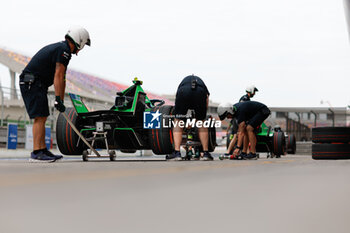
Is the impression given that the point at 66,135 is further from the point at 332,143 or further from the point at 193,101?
the point at 332,143

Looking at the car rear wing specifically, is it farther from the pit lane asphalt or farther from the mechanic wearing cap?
the pit lane asphalt

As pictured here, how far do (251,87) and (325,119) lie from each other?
32.2 metres

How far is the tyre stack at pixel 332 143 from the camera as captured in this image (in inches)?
302

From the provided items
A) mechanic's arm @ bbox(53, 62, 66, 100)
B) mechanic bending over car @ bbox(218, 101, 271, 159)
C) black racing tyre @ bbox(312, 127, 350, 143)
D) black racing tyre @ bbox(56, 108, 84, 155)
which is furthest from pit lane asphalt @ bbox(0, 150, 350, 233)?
black racing tyre @ bbox(312, 127, 350, 143)

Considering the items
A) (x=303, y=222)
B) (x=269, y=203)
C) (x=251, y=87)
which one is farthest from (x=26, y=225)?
(x=251, y=87)

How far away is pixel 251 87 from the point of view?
8.91 meters

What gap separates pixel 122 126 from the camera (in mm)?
6121

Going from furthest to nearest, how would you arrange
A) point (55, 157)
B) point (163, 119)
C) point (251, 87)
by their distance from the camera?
point (251, 87), point (163, 119), point (55, 157)

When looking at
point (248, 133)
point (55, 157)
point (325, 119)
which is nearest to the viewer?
point (55, 157)

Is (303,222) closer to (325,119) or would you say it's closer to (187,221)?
(187,221)

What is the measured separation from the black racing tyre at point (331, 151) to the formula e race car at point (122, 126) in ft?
10.6

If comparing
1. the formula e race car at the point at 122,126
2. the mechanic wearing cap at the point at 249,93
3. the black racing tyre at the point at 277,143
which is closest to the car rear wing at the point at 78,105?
the formula e race car at the point at 122,126

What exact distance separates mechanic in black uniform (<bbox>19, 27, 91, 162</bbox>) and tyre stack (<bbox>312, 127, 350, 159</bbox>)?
475 cm

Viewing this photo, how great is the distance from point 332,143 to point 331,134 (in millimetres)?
176
